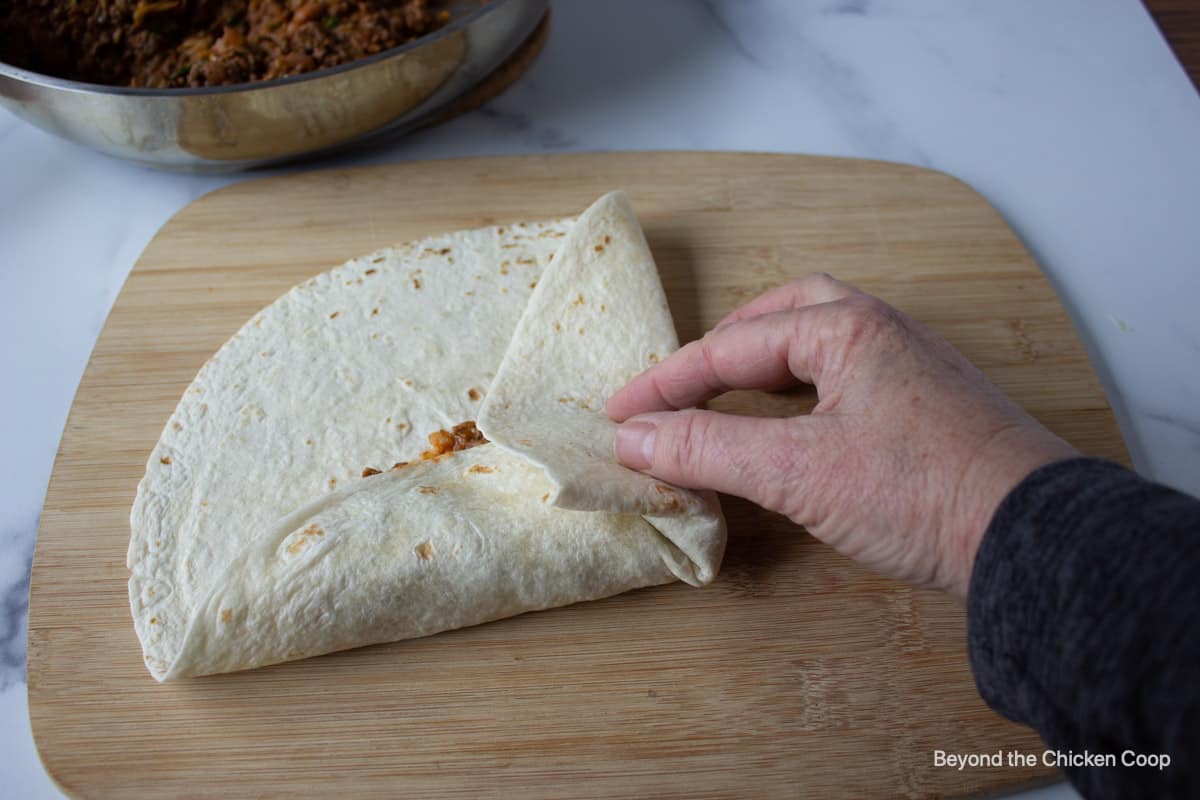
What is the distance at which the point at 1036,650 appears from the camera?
1267mm

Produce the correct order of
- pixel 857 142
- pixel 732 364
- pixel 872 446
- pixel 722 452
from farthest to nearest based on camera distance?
pixel 857 142, pixel 732 364, pixel 722 452, pixel 872 446

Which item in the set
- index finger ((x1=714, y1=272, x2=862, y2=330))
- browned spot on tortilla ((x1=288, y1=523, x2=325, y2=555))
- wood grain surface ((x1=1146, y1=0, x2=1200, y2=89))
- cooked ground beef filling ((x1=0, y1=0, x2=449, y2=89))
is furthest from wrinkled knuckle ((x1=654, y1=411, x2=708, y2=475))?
wood grain surface ((x1=1146, y1=0, x2=1200, y2=89))

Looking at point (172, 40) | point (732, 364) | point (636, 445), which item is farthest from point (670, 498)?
point (172, 40)

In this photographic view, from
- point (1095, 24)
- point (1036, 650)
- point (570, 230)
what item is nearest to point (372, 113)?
point (570, 230)

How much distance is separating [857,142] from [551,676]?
194cm

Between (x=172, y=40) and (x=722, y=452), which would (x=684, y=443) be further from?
(x=172, y=40)

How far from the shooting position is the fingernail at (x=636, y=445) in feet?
5.64

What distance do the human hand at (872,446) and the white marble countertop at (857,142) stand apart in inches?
39.8

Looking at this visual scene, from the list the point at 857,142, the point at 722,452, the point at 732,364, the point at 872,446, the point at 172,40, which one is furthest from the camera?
the point at 857,142

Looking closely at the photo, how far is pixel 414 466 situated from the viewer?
190 cm

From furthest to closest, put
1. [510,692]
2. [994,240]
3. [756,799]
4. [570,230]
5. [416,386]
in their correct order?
[994,240], [570,230], [416,386], [510,692], [756,799]

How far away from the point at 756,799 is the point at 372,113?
1933 mm

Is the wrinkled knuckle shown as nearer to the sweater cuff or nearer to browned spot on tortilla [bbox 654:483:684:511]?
browned spot on tortilla [bbox 654:483:684:511]

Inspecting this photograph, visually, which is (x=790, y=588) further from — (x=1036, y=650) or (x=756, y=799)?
(x=1036, y=650)
